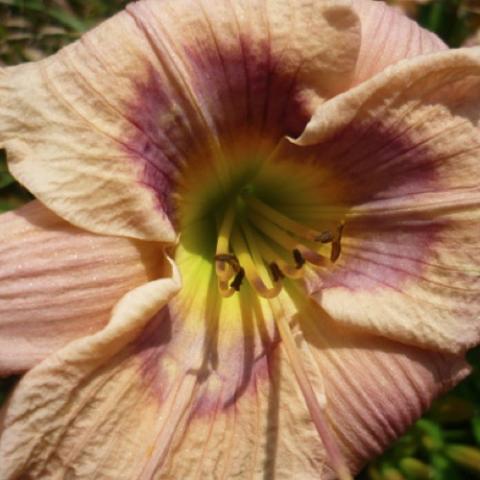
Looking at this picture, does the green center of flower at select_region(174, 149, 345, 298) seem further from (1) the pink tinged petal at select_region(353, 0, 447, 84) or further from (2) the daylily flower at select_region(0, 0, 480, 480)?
(1) the pink tinged petal at select_region(353, 0, 447, 84)

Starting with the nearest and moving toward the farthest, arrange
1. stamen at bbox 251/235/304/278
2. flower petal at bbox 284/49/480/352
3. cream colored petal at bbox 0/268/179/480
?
cream colored petal at bbox 0/268/179/480, flower petal at bbox 284/49/480/352, stamen at bbox 251/235/304/278

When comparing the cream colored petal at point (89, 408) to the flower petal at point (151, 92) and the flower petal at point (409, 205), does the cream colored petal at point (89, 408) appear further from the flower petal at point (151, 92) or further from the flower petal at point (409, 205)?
the flower petal at point (409, 205)

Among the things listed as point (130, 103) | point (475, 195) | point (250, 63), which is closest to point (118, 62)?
point (130, 103)

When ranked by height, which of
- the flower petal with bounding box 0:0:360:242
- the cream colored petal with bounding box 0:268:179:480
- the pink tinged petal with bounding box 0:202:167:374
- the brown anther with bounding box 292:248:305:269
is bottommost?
the cream colored petal with bounding box 0:268:179:480

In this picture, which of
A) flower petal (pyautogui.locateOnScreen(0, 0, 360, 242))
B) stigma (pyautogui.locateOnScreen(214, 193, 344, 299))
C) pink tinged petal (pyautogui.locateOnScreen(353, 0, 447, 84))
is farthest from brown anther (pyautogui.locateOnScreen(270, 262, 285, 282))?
pink tinged petal (pyautogui.locateOnScreen(353, 0, 447, 84))

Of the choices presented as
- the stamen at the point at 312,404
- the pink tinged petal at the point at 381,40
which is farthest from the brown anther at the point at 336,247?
the pink tinged petal at the point at 381,40

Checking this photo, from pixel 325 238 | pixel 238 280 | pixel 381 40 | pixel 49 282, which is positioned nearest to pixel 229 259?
pixel 238 280

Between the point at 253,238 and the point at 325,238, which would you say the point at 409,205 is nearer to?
the point at 325,238
